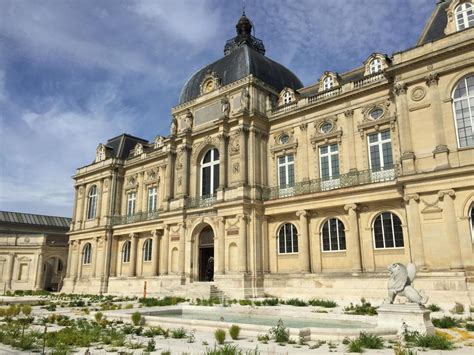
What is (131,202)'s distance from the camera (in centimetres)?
3897

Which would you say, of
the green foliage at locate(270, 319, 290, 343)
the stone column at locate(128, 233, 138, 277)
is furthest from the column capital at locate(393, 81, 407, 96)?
the stone column at locate(128, 233, 138, 277)

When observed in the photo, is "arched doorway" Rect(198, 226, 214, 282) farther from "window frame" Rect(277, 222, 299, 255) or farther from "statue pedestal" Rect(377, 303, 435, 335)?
"statue pedestal" Rect(377, 303, 435, 335)

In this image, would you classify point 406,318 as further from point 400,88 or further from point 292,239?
point 292,239

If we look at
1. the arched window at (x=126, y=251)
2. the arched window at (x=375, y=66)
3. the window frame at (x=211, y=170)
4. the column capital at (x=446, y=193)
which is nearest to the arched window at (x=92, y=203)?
the arched window at (x=126, y=251)

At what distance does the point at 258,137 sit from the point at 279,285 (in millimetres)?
10279

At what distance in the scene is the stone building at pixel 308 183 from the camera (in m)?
19.0

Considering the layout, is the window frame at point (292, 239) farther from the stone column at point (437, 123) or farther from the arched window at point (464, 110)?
the arched window at point (464, 110)

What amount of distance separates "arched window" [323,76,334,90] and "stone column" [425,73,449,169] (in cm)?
731

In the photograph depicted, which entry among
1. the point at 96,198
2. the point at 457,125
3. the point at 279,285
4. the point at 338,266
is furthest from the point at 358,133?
the point at 96,198

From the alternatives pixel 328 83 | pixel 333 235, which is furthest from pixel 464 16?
pixel 333 235

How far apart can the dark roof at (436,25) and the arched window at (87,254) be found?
3447 centimetres

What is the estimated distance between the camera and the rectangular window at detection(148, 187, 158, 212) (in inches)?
1436

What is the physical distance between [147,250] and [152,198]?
4.81 meters

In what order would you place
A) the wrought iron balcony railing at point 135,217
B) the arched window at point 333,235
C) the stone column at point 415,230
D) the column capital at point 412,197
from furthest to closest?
the wrought iron balcony railing at point 135,217 → the arched window at point 333,235 → the column capital at point 412,197 → the stone column at point 415,230
